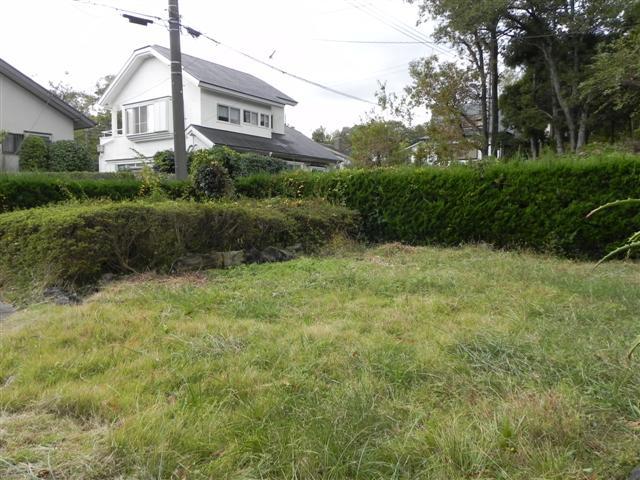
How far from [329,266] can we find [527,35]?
16.6 metres

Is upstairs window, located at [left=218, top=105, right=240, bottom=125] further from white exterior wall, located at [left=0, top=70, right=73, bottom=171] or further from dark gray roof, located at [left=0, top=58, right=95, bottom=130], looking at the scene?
white exterior wall, located at [left=0, top=70, right=73, bottom=171]

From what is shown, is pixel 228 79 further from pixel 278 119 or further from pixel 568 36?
pixel 568 36

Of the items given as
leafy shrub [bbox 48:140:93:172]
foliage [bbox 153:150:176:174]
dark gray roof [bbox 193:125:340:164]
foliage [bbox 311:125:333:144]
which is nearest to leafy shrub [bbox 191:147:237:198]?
foliage [bbox 153:150:176:174]

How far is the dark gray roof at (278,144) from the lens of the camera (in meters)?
19.6

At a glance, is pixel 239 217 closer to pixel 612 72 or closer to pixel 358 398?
pixel 358 398

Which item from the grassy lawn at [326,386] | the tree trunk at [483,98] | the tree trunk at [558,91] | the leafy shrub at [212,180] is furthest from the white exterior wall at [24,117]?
the tree trunk at [558,91]

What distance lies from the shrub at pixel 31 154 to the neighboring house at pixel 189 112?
11.8 feet

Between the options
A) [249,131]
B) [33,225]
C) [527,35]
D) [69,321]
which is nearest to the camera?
[69,321]

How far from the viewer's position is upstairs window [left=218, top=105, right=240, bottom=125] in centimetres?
2070

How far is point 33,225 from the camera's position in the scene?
5.38m

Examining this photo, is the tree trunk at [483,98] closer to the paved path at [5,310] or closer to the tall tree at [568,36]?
the tall tree at [568,36]

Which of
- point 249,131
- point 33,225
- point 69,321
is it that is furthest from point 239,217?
point 249,131

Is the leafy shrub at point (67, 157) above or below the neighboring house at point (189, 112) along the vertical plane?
below

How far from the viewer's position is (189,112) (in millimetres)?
19953
